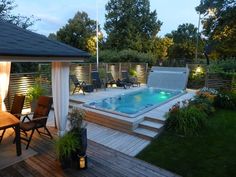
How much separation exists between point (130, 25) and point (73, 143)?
23810 mm

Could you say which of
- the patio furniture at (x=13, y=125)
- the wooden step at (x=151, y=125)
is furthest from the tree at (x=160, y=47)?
the patio furniture at (x=13, y=125)

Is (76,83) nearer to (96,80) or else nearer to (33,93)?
(96,80)

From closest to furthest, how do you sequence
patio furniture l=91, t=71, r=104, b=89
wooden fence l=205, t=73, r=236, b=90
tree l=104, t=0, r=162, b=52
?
1. wooden fence l=205, t=73, r=236, b=90
2. patio furniture l=91, t=71, r=104, b=89
3. tree l=104, t=0, r=162, b=52

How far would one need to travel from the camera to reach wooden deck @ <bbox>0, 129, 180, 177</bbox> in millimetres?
4367

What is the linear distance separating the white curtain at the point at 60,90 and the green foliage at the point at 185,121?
3328mm

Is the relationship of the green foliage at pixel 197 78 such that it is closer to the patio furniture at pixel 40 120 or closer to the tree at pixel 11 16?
the patio furniture at pixel 40 120

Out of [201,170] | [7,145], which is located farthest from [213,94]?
[7,145]

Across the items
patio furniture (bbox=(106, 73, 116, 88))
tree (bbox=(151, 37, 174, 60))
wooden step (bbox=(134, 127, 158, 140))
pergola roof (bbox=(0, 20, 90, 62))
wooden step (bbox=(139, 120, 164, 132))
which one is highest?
tree (bbox=(151, 37, 174, 60))

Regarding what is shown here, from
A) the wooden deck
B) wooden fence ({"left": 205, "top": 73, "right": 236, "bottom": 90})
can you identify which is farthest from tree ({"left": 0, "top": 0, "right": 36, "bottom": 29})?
wooden fence ({"left": 205, "top": 73, "right": 236, "bottom": 90})

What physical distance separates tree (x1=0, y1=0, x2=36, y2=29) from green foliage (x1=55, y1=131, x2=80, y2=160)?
12070 millimetres

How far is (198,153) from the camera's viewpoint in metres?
5.41

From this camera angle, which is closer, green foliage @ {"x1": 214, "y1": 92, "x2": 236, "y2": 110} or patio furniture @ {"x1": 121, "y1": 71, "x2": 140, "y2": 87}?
green foliage @ {"x1": 214, "y1": 92, "x2": 236, "y2": 110}

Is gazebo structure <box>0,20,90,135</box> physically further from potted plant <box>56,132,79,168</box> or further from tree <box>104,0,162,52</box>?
tree <box>104,0,162,52</box>

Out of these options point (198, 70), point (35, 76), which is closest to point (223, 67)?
point (198, 70)
